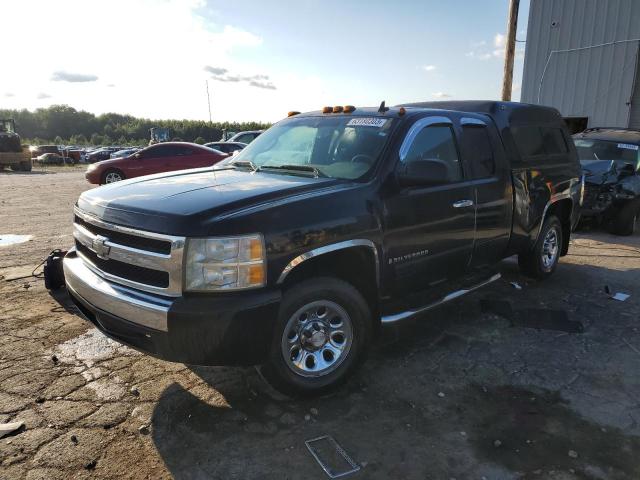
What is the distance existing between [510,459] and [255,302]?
1.67 meters

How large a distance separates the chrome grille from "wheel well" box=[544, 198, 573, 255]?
4.53 metres

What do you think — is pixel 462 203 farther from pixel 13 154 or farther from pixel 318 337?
pixel 13 154

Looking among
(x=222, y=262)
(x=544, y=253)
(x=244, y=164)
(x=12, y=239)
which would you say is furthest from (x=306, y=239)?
(x=12, y=239)

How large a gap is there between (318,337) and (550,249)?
3920mm

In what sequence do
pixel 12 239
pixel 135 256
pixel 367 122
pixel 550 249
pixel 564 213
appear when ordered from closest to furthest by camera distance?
pixel 135 256 < pixel 367 122 < pixel 550 249 < pixel 564 213 < pixel 12 239

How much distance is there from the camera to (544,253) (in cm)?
577

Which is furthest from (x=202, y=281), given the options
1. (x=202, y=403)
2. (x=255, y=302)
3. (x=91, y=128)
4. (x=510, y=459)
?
(x=91, y=128)

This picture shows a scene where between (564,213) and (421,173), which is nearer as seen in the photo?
(421,173)

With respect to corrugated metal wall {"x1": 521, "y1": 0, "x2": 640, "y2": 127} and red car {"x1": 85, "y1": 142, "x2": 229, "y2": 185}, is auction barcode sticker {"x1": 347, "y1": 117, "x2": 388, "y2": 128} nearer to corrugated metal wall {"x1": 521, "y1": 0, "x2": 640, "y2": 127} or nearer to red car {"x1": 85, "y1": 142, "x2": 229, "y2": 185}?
red car {"x1": 85, "y1": 142, "x2": 229, "y2": 185}

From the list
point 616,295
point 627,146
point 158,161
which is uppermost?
point 627,146

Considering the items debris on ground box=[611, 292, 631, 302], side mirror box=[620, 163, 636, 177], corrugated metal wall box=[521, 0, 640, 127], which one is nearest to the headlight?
debris on ground box=[611, 292, 631, 302]

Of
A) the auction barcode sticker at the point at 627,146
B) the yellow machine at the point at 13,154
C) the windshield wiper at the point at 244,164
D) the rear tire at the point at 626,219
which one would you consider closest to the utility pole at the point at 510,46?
the auction barcode sticker at the point at 627,146

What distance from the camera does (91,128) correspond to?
368ft

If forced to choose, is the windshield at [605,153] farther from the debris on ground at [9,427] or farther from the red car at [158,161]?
the red car at [158,161]
